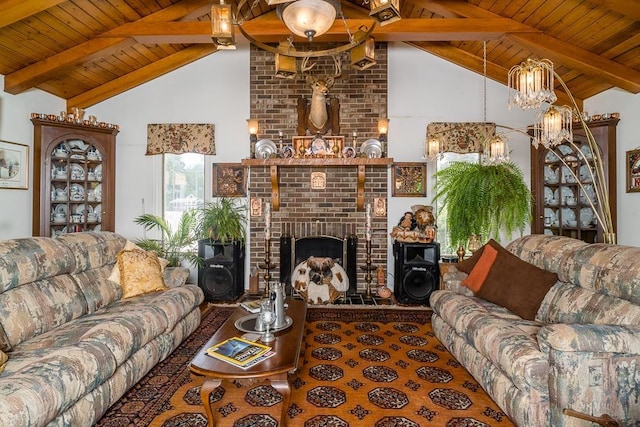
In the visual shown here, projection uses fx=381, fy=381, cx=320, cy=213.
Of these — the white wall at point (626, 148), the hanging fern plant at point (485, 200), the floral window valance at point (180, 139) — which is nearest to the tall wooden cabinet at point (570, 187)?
the white wall at point (626, 148)

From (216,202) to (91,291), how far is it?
231cm

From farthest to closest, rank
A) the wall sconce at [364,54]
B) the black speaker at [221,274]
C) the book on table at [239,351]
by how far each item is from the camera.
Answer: the black speaker at [221,274]
the wall sconce at [364,54]
the book on table at [239,351]

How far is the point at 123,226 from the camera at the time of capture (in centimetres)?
504

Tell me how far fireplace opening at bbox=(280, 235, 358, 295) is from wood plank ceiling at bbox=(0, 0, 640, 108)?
7.84 feet

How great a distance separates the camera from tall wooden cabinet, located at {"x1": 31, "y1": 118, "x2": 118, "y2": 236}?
4238 millimetres

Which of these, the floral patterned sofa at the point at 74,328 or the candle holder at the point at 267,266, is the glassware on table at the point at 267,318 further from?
the candle holder at the point at 267,266

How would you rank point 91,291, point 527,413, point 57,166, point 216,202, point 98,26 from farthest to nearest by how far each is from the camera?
1. point 216,202
2. point 57,166
3. point 98,26
4. point 91,291
5. point 527,413

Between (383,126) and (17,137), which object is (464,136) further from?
(17,137)

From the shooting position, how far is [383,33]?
3895 mm

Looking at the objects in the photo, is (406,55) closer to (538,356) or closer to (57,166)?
(538,356)

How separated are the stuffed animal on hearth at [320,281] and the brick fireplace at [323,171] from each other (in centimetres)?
60

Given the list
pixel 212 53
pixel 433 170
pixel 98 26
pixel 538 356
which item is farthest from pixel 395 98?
pixel 538 356

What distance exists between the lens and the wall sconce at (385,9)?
1.88m

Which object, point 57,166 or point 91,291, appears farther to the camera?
point 57,166
